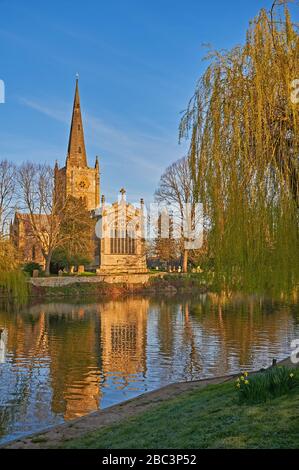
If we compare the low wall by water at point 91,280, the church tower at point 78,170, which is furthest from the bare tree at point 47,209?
the church tower at point 78,170

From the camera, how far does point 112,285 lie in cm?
4616

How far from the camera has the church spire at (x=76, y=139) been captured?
247 feet

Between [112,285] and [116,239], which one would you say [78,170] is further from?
[112,285]

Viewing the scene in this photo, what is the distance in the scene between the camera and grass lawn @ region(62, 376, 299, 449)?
18.6 ft

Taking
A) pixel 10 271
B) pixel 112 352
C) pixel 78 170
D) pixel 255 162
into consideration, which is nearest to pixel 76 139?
pixel 78 170

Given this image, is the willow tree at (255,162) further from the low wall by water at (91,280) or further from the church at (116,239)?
the church at (116,239)

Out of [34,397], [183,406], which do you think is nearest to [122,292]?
[34,397]

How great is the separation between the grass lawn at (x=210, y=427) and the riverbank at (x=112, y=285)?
32983 millimetres

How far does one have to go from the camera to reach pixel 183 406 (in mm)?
8430

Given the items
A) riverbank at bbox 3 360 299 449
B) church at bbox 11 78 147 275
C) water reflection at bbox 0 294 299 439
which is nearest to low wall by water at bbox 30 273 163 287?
church at bbox 11 78 147 275

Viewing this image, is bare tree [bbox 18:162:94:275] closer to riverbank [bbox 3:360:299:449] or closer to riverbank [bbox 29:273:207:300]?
riverbank [bbox 29:273:207:300]

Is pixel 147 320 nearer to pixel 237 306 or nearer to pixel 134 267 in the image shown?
pixel 237 306
